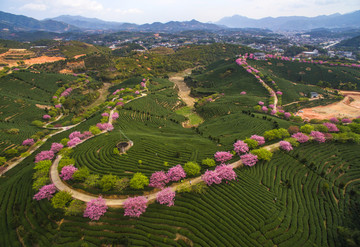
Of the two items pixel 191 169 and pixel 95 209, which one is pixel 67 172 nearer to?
pixel 95 209

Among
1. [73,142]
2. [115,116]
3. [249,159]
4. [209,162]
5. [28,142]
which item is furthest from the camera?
[115,116]

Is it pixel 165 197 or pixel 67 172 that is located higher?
pixel 67 172

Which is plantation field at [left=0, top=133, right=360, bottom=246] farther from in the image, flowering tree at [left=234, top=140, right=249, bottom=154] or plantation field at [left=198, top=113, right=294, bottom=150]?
plantation field at [left=198, top=113, right=294, bottom=150]

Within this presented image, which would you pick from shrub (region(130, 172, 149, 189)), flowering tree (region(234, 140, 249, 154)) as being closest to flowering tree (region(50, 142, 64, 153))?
shrub (region(130, 172, 149, 189))

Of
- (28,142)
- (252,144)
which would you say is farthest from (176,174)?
(28,142)

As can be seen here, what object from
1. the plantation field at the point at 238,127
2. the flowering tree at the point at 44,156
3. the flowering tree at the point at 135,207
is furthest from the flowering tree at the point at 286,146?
the flowering tree at the point at 44,156

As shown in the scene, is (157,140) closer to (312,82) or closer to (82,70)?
(312,82)

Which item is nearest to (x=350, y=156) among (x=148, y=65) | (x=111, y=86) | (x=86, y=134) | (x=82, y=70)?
(x=86, y=134)
